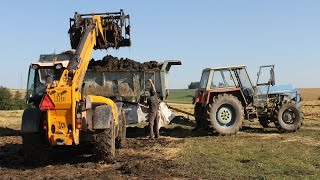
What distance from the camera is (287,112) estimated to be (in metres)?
16.6

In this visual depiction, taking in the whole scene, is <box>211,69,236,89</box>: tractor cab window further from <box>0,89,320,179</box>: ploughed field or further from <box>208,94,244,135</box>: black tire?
<box>0,89,320,179</box>: ploughed field

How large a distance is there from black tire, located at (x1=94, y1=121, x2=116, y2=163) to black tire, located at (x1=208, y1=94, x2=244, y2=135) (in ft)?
19.4

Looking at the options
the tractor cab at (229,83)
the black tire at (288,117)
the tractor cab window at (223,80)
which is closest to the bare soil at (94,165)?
the tractor cab at (229,83)

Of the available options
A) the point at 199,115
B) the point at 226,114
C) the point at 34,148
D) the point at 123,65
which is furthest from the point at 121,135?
the point at 199,115

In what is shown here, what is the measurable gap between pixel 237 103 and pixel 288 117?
7.17 feet

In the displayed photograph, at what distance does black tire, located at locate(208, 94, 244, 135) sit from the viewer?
15.6 meters

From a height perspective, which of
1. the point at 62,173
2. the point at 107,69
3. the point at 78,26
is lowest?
the point at 62,173

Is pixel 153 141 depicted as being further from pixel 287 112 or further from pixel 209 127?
pixel 287 112

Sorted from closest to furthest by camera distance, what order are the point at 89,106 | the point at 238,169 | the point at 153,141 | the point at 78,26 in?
1. the point at 238,169
2. the point at 89,106
3. the point at 153,141
4. the point at 78,26

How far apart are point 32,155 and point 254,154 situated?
5284 mm

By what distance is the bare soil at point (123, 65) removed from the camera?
16.4 m

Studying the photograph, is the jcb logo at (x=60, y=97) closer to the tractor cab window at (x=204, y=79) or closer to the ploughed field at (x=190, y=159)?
the ploughed field at (x=190, y=159)

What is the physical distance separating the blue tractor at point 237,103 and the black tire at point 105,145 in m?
5.89

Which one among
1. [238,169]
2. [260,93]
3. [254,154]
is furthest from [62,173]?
[260,93]
